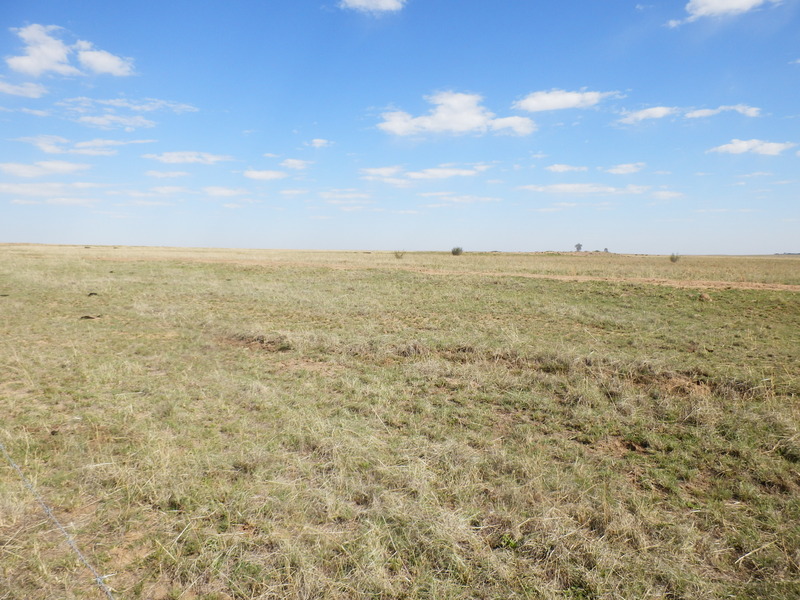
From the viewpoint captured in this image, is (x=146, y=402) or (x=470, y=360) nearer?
(x=146, y=402)

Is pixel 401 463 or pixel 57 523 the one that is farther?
pixel 401 463

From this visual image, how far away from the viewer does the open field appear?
11.7 feet

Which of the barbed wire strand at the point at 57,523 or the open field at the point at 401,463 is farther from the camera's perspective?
the open field at the point at 401,463

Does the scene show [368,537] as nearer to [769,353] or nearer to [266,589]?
[266,589]

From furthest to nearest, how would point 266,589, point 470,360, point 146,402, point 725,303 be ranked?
point 725,303, point 470,360, point 146,402, point 266,589

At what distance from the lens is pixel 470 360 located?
32.2 feet

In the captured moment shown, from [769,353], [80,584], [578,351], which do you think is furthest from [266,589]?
[769,353]

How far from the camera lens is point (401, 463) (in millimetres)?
5355

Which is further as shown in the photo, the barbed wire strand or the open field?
the open field

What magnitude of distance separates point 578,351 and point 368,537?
311 inches

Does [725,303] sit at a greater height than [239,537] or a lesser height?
greater

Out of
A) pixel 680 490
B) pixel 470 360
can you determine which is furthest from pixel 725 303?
pixel 680 490

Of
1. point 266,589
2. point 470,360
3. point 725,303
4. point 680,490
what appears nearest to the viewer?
point 266,589

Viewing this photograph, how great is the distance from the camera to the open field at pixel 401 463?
358cm
